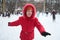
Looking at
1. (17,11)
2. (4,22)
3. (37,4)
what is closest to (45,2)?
(37,4)

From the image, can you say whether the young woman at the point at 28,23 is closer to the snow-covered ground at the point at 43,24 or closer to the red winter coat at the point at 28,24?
the red winter coat at the point at 28,24

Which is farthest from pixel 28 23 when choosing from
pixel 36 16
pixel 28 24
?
pixel 36 16

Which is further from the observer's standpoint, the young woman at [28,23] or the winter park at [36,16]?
the winter park at [36,16]

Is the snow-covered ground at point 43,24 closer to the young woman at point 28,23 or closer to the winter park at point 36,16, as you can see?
the winter park at point 36,16

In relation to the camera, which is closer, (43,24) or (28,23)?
(28,23)

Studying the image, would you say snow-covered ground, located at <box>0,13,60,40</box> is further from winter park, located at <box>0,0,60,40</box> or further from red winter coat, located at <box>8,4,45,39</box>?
red winter coat, located at <box>8,4,45,39</box>

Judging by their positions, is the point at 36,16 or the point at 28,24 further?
the point at 36,16

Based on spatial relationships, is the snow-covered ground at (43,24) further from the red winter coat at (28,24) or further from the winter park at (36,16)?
the red winter coat at (28,24)

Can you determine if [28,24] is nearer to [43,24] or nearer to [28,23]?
[28,23]

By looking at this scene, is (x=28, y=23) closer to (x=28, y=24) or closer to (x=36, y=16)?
(x=28, y=24)

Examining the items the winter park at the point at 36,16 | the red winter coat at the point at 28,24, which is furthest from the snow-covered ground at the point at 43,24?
the red winter coat at the point at 28,24

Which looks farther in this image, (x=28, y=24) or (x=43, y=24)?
(x=43, y=24)

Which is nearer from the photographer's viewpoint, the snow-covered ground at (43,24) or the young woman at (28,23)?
the young woman at (28,23)

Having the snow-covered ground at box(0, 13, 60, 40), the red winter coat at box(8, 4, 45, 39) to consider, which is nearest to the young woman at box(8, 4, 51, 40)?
the red winter coat at box(8, 4, 45, 39)
